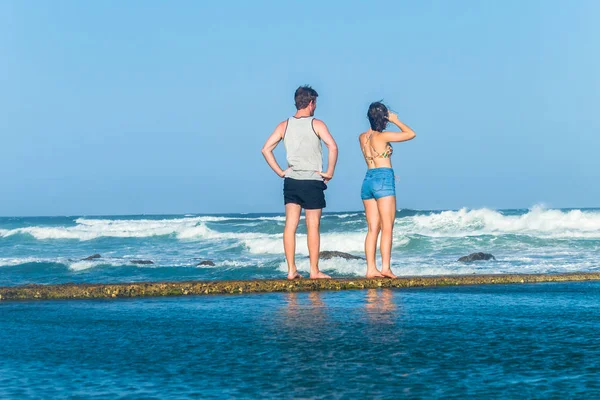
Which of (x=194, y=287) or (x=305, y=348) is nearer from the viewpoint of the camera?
(x=305, y=348)

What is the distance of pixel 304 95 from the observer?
816 centimetres

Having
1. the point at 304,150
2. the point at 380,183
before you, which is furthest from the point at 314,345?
the point at 380,183

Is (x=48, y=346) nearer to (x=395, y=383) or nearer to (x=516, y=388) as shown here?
(x=395, y=383)

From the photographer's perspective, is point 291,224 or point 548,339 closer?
point 548,339

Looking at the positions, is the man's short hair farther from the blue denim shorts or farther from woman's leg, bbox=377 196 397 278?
woman's leg, bbox=377 196 397 278

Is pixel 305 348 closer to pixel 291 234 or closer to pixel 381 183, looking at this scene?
pixel 291 234

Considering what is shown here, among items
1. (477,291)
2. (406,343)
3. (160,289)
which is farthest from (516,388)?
(160,289)

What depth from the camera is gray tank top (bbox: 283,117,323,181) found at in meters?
8.16

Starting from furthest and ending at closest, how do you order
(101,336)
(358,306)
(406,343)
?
1. (358,306)
2. (101,336)
3. (406,343)

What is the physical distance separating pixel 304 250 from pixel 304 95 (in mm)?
19078

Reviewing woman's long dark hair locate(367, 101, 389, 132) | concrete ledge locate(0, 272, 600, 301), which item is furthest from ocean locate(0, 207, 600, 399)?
woman's long dark hair locate(367, 101, 389, 132)

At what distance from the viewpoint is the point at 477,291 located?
768 centimetres

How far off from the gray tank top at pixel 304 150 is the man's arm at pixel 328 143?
5 centimetres

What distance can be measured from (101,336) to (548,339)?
2.75 meters
